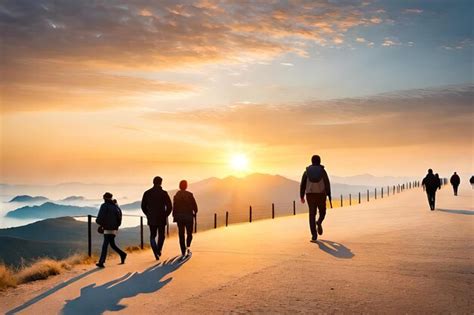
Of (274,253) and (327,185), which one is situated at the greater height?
(327,185)

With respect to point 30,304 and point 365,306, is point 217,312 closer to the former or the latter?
point 365,306

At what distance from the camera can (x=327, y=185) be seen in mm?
16578

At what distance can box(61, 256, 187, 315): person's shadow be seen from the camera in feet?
29.2

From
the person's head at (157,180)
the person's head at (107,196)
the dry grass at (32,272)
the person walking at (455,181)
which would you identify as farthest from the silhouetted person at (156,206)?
the person walking at (455,181)

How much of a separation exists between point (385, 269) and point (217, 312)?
Result: 452 centimetres

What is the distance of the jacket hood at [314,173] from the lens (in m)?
16.4

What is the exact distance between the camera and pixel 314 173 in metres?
16.4

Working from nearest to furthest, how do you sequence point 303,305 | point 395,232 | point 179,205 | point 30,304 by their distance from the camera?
1. point 303,305
2. point 30,304
3. point 179,205
4. point 395,232

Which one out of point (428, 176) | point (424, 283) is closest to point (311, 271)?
point (424, 283)

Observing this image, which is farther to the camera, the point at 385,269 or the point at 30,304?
the point at 385,269

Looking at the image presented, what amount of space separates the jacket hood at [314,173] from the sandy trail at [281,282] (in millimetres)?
1951

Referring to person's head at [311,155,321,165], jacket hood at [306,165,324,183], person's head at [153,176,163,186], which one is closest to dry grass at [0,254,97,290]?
person's head at [153,176,163,186]

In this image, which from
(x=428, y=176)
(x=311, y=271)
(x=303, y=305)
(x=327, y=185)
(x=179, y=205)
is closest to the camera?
(x=303, y=305)

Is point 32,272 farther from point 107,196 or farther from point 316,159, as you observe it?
point 316,159
